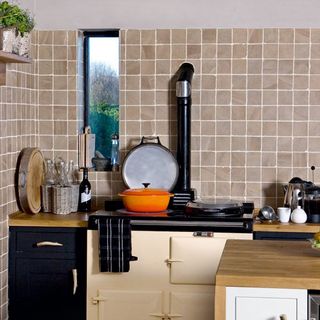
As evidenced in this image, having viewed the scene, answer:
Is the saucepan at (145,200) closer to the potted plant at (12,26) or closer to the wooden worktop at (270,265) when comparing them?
the potted plant at (12,26)

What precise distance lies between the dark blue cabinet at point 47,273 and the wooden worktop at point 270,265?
1435mm

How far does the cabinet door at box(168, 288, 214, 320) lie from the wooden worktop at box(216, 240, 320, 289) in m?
1.05

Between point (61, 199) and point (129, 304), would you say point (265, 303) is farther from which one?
point (61, 199)

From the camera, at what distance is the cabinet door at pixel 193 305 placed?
485cm

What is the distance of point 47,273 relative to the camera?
507cm

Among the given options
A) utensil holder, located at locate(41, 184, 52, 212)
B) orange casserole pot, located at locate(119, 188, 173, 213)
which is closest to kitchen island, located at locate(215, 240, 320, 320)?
orange casserole pot, located at locate(119, 188, 173, 213)

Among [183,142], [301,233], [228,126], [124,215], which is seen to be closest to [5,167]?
[124,215]

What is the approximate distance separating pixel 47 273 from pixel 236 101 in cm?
162

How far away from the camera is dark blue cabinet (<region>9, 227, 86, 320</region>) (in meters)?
5.04

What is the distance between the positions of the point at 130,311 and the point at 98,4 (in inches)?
78.7

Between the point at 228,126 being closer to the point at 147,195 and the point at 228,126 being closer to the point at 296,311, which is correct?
the point at 147,195

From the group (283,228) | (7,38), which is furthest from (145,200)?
(7,38)

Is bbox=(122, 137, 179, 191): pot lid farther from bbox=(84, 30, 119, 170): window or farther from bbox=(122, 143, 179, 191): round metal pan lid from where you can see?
bbox=(84, 30, 119, 170): window

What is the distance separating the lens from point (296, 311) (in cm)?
313
